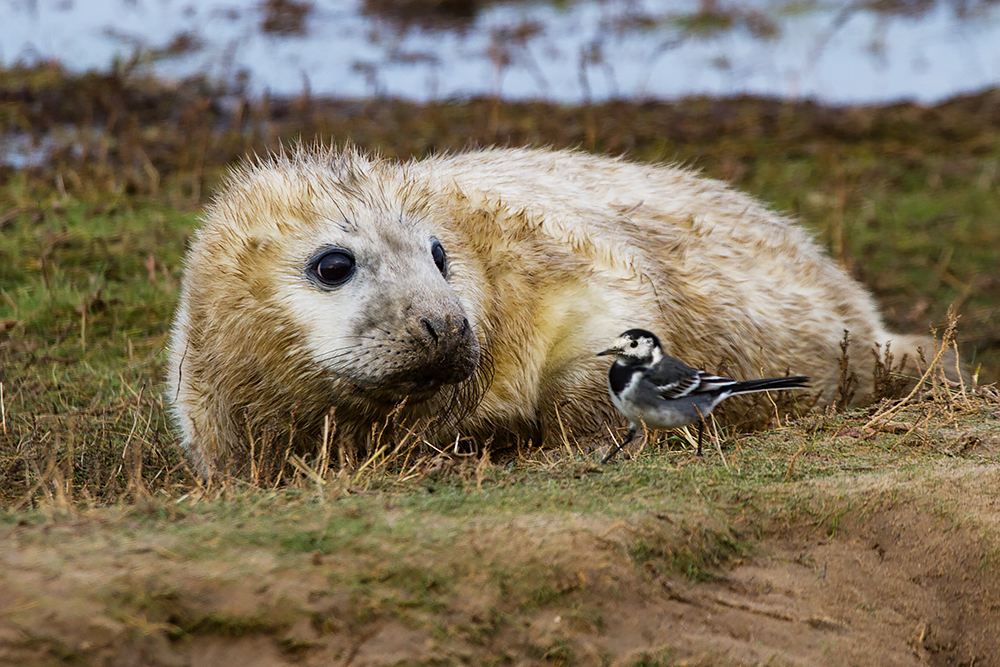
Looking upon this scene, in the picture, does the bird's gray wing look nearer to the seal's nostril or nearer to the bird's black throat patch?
the bird's black throat patch

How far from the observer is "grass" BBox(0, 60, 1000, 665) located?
9.12ft

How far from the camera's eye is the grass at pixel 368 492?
9.12 feet

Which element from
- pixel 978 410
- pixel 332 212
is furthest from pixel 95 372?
pixel 978 410

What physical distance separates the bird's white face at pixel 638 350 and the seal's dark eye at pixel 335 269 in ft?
3.55

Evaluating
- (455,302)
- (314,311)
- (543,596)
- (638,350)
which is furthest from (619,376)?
(543,596)

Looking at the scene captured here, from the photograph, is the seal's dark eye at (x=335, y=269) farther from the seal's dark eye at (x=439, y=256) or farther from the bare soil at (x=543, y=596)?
the bare soil at (x=543, y=596)

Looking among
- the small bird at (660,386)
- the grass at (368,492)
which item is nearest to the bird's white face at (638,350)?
the small bird at (660,386)

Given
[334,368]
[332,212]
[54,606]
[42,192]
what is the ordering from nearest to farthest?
[54,606] < [334,368] < [332,212] < [42,192]

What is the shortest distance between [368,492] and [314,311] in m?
0.88

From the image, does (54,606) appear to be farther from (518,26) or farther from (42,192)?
(518,26)

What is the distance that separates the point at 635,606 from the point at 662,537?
29 centimetres

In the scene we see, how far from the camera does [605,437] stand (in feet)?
15.2

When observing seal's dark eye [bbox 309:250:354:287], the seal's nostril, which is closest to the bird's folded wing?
the seal's nostril

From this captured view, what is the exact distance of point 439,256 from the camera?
4.49 metres
